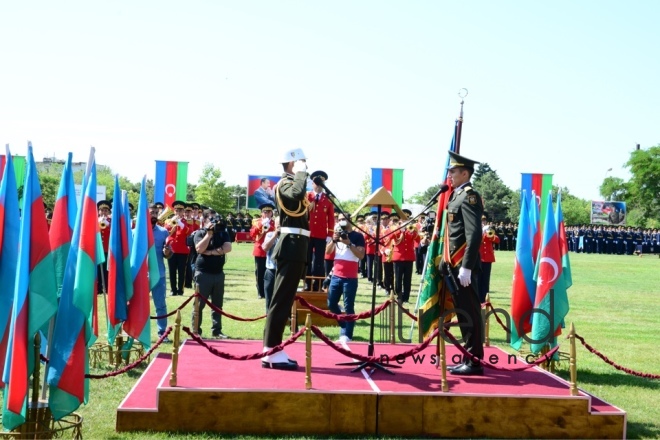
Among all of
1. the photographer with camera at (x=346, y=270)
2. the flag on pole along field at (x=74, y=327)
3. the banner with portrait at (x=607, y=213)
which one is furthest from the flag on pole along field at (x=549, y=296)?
the banner with portrait at (x=607, y=213)

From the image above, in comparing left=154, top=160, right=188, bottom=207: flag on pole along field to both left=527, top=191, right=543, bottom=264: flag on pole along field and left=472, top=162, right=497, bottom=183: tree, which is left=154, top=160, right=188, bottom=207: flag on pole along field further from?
left=472, top=162, right=497, bottom=183: tree

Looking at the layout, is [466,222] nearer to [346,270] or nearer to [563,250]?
[563,250]

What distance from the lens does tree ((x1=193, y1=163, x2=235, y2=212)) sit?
74.4 m

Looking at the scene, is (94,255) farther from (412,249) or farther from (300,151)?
(412,249)

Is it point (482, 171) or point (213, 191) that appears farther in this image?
point (482, 171)

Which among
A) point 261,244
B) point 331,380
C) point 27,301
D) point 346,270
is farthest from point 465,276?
point 261,244

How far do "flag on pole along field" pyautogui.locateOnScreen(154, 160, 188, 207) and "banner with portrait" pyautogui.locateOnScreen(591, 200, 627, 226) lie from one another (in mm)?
67431

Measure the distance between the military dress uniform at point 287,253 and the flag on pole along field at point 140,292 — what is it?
2.19 metres

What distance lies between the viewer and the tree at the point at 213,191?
74.4 meters

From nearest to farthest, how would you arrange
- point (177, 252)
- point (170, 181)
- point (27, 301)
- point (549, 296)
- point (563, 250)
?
1. point (27, 301)
2. point (549, 296)
3. point (563, 250)
4. point (177, 252)
5. point (170, 181)

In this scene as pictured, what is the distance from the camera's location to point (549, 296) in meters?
10.1

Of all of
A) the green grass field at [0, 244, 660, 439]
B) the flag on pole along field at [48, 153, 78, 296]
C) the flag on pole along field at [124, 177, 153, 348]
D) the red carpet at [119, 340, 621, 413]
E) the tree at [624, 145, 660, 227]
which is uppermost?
the tree at [624, 145, 660, 227]

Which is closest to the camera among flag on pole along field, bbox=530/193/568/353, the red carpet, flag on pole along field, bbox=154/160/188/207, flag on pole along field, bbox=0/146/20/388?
the red carpet

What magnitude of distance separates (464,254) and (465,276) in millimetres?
248
